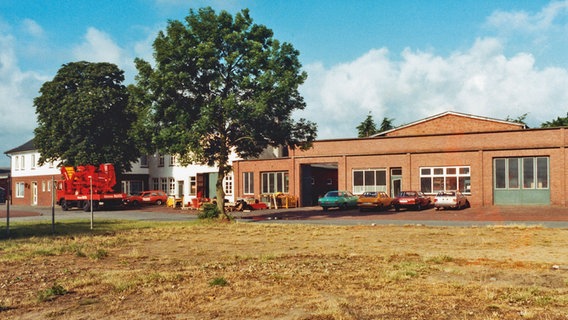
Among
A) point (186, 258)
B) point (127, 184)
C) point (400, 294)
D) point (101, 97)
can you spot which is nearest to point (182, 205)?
point (101, 97)

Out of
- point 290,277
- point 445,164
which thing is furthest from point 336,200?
point 290,277

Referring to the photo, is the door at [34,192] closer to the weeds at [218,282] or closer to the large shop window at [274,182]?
the large shop window at [274,182]

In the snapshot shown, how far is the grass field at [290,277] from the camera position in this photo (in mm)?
8242

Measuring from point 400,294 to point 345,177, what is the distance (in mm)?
35129

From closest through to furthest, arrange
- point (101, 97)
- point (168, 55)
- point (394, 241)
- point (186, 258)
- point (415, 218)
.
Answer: point (186, 258), point (394, 241), point (168, 55), point (415, 218), point (101, 97)

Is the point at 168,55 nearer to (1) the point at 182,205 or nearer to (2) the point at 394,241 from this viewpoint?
(2) the point at 394,241

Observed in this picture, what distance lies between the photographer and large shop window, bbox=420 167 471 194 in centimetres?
3950

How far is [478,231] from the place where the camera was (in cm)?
2139

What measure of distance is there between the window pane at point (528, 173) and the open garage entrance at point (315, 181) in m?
14.8

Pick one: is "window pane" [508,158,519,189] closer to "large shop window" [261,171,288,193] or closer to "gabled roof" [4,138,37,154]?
"large shop window" [261,171,288,193]

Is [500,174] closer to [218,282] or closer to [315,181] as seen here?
[315,181]

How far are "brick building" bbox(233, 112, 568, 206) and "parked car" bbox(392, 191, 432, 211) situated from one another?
382 centimetres

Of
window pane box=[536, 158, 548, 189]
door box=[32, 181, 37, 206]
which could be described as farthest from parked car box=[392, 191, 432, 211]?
door box=[32, 181, 37, 206]

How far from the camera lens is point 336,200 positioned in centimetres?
3894
